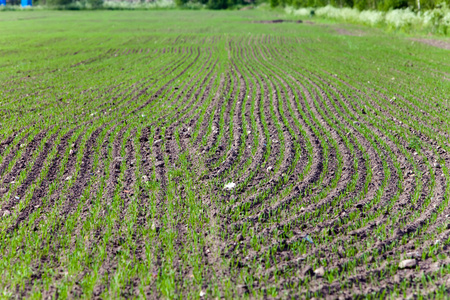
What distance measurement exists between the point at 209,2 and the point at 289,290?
10048cm

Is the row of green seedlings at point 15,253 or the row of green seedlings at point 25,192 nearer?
the row of green seedlings at point 15,253

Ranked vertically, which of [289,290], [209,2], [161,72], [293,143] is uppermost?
[209,2]

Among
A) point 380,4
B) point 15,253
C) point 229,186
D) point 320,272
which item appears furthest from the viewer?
point 380,4

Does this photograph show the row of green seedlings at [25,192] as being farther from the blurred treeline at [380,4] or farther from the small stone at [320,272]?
the blurred treeline at [380,4]

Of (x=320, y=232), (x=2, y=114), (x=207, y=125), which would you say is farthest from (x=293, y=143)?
(x=2, y=114)

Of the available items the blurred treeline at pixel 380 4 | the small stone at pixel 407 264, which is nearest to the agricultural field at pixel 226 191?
the small stone at pixel 407 264

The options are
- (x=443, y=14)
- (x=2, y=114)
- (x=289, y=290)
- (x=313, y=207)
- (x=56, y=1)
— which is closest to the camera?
(x=289, y=290)

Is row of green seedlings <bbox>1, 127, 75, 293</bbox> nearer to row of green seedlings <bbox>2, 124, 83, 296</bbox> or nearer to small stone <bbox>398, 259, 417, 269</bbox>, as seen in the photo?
row of green seedlings <bbox>2, 124, 83, 296</bbox>

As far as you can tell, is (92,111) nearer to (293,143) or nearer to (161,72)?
(293,143)

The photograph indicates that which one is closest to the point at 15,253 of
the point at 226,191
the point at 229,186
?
the point at 226,191

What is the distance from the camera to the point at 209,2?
97.8 meters

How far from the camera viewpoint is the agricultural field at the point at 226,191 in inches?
170

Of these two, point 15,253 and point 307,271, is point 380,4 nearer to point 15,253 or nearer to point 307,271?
point 307,271

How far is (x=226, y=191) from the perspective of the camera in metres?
6.31
